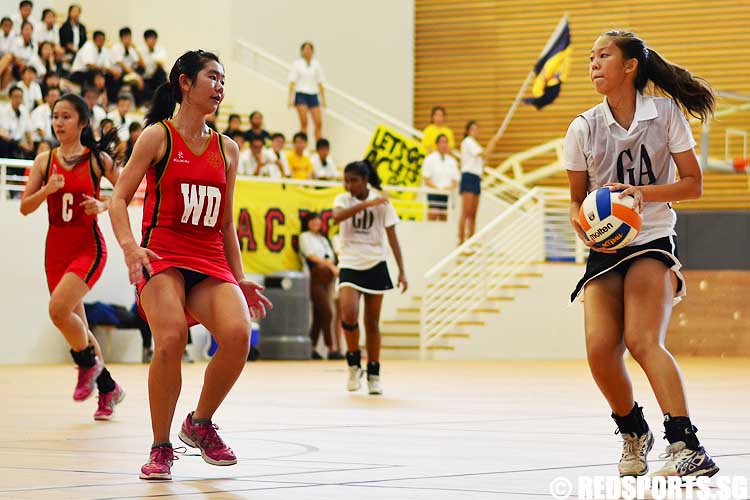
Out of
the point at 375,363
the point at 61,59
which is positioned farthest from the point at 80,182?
the point at 61,59

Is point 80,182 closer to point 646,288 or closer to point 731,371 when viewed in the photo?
point 646,288

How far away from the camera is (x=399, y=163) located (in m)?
24.1

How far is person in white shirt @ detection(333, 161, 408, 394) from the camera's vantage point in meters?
12.9

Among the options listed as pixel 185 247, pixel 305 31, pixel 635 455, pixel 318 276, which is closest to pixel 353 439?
pixel 185 247

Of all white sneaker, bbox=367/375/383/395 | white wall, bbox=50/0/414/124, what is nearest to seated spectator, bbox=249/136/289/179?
white wall, bbox=50/0/414/124

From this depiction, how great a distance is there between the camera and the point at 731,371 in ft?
61.0

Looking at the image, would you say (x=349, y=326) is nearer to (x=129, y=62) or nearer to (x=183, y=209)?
(x=183, y=209)

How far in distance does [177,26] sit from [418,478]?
22.4 metres

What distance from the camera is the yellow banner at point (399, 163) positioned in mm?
23781

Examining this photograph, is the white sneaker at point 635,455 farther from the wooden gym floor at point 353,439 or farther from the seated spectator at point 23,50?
the seated spectator at point 23,50

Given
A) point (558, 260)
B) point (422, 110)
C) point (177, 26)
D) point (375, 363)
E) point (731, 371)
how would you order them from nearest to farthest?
point (375, 363) → point (731, 371) → point (558, 260) → point (177, 26) → point (422, 110)

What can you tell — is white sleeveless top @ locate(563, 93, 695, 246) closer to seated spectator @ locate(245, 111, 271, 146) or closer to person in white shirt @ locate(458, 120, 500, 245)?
seated spectator @ locate(245, 111, 271, 146)

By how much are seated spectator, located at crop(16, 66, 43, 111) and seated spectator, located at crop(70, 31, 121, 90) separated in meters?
1.36

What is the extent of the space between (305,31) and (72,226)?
19.1 meters
